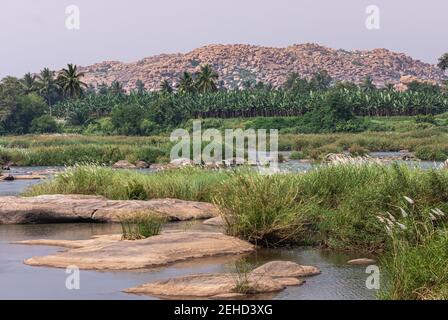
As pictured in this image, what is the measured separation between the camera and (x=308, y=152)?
2800 inches

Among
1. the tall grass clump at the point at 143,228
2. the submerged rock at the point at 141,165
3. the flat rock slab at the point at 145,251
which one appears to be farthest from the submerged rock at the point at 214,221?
the submerged rock at the point at 141,165

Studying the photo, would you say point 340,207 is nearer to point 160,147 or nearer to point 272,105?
point 160,147

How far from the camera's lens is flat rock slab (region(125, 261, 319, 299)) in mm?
11617

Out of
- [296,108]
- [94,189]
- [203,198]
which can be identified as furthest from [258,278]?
[296,108]

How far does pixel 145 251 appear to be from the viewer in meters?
14.6

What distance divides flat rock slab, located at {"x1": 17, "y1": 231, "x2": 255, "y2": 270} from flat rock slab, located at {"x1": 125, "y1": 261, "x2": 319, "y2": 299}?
1943 mm

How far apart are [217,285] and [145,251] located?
3.08m

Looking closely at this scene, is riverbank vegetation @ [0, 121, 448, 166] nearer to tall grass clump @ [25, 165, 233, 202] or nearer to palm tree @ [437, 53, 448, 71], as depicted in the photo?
tall grass clump @ [25, 165, 233, 202]

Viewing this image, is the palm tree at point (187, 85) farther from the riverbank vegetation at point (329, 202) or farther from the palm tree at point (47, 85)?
the riverbank vegetation at point (329, 202)

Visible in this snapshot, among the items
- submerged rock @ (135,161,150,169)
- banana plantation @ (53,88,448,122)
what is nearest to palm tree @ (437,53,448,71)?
banana plantation @ (53,88,448,122)

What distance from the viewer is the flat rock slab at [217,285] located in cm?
1162

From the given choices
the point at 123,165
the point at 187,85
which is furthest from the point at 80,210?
the point at 187,85

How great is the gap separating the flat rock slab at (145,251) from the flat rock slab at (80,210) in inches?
186
